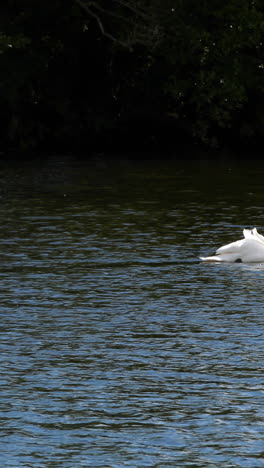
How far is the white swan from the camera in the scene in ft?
55.7

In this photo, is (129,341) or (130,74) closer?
(129,341)

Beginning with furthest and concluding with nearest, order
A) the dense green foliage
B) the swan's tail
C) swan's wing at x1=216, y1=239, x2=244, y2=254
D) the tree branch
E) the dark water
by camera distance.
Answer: the dense green foliage < the tree branch < the swan's tail < swan's wing at x1=216, y1=239, x2=244, y2=254 < the dark water

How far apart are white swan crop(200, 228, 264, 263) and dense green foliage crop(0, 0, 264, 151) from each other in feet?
77.7

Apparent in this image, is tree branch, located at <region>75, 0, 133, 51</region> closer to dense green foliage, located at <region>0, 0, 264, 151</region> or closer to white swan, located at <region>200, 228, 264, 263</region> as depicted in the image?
dense green foliage, located at <region>0, 0, 264, 151</region>

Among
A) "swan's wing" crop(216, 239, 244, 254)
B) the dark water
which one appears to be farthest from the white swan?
the dark water

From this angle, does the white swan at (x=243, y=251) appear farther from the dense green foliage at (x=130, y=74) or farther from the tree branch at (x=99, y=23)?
the dense green foliage at (x=130, y=74)

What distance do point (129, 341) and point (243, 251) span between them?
515 cm

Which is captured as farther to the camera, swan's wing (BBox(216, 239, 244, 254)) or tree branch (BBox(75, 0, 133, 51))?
tree branch (BBox(75, 0, 133, 51))

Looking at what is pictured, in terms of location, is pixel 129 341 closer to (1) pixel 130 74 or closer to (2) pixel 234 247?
(2) pixel 234 247

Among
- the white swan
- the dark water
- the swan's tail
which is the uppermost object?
the white swan

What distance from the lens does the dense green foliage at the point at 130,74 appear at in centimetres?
4144

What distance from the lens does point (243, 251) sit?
1700 centimetres

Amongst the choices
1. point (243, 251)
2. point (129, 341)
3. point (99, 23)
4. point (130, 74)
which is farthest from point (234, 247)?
point (130, 74)

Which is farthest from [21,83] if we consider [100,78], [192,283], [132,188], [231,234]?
[192,283]
